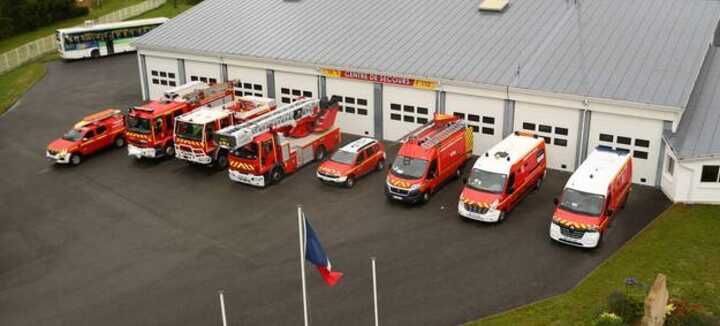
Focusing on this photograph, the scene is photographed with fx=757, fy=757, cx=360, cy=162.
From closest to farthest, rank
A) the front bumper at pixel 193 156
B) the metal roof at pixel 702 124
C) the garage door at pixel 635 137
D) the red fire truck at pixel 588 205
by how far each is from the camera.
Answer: the red fire truck at pixel 588 205, the metal roof at pixel 702 124, the garage door at pixel 635 137, the front bumper at pixel 193 156

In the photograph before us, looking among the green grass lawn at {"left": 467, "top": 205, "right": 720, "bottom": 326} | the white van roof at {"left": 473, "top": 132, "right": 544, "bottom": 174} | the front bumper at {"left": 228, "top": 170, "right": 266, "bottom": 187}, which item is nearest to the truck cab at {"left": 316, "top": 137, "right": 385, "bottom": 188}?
the front bumper at {"left": 228, "top": 170, "right": 266, "bottom": 187}

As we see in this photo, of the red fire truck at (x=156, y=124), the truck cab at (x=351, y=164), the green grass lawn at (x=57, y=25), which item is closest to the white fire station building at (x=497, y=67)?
the truck cab at (x=351, y=164)

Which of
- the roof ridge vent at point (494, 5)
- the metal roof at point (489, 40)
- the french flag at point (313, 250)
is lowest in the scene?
the french flag at point (313, 250)

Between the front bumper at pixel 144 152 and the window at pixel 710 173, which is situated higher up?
the window at pixel 710 173

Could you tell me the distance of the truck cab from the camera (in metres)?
33.5

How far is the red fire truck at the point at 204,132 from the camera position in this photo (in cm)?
3569

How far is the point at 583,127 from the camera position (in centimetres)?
3378

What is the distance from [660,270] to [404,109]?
53.4 ft

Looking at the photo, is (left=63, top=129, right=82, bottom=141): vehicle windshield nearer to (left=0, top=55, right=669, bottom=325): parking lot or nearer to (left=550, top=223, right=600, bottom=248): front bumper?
(left=0, top=55, right=669, bottom=325): parking lot

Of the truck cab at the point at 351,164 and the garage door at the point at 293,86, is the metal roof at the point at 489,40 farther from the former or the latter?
Result: the truck cab at the point at 351,164

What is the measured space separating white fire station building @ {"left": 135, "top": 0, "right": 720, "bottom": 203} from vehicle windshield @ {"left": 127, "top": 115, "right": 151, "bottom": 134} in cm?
738

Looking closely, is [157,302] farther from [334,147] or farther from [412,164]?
[334,147]

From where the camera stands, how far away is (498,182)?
97.5ft

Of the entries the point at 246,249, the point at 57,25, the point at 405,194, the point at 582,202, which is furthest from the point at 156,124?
the point at 57,25
